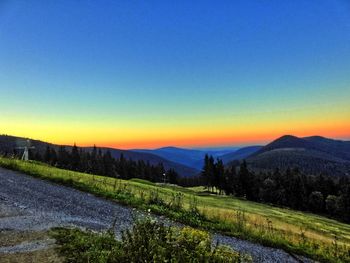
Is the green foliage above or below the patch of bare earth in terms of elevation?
above

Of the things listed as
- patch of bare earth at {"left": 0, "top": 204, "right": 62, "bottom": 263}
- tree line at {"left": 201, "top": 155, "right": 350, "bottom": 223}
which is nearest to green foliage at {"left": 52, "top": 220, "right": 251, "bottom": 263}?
patch of bare earth at {"left": 0, "top": 204, "right": 62, "bottom": 263}

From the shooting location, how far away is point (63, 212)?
1716 cm

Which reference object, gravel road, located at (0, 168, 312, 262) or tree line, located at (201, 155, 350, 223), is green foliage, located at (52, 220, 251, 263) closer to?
gravel road, located at (0, 168, 312, 262)

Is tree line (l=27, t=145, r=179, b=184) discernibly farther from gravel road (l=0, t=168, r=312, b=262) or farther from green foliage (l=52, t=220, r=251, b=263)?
green foliage (l=52, t=220, r=251, b=263)

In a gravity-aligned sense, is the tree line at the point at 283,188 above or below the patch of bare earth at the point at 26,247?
below

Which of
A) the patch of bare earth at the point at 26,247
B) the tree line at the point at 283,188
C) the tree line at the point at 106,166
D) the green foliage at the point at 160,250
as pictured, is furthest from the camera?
the tree line at the point at 106,166

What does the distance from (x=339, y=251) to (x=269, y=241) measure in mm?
4857

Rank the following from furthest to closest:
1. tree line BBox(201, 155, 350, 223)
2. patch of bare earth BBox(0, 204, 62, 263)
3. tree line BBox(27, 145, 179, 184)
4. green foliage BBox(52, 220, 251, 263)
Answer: tree line BBox(27, 145, 179, 184) < tree line BBox(201, 155, 350, 223) < patch of bare earth BBox(0, 204, 62, 263) < green foliage BBox(52, 220, 251, 263)

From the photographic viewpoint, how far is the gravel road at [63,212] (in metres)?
14.4

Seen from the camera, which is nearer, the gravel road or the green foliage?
the green foliage

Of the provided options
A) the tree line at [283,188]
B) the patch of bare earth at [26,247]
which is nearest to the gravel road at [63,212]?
the patch of bare earth at [26,247]

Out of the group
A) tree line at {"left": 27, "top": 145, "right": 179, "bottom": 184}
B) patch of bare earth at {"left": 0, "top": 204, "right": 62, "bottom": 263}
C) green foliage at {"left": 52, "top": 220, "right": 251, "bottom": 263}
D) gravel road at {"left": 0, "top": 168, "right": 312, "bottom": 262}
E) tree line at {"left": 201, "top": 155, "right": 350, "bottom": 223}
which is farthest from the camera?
tree line at {"left": 27, "top": 145, "right": 179, "bottom": 184}

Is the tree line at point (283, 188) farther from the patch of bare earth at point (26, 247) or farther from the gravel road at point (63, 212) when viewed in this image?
the patch of bare earth at point (26, 247)

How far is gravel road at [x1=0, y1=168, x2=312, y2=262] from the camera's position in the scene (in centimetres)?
1442
